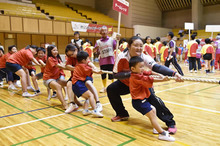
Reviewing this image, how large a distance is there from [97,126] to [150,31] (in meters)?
20.0

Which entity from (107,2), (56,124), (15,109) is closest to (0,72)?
(15,109)

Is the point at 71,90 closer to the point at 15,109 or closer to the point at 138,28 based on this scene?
the point at 15,109

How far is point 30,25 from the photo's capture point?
14.3 m

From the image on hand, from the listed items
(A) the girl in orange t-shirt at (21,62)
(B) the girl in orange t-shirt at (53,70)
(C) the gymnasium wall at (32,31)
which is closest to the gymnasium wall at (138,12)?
(C) the gymnasium wall at (32,31)

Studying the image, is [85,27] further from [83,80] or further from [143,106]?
[143,106]

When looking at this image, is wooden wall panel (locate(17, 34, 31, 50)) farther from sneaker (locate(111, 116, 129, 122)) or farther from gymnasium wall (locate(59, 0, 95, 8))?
sneaker (locate(111, 116, 129, 122))

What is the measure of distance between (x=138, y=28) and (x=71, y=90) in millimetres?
17725

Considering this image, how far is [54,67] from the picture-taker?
4.50 meters

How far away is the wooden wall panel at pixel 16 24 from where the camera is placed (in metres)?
13.5

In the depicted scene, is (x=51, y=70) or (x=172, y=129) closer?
(x=172, y=129)

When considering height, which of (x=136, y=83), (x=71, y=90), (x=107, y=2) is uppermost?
(x=107, y=2)

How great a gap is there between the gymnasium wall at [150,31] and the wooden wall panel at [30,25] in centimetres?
1023

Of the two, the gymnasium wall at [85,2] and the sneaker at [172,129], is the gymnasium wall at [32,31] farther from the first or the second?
the sneaker at [172,129]

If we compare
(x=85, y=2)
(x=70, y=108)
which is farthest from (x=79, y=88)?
(x=85, y=2)
